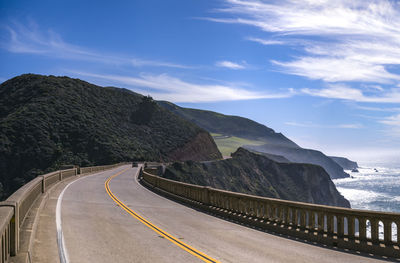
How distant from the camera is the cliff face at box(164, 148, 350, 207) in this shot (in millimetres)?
92869

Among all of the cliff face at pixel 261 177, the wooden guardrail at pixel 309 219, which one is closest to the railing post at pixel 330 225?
the wooden guardrail at pixel 309 219

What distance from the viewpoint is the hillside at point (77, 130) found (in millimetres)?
91019

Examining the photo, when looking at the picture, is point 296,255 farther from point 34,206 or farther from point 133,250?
point 34,206

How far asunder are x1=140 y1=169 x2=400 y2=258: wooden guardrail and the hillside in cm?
7005

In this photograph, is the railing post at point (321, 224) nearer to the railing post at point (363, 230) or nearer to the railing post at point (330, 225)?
the railing post at point (330, 225)

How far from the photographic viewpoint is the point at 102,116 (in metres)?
130

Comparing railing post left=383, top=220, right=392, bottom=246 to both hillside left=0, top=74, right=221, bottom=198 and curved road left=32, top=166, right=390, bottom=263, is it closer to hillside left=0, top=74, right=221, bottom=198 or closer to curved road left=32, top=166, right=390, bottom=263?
curved road left=32, top=166, right=390, bottom=263

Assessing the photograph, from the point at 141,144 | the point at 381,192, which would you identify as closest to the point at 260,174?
the point at 141,144

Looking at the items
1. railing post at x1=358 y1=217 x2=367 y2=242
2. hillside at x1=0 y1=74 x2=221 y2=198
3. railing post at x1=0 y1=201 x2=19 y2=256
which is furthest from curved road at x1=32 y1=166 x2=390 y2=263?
hillside at x1=0 y1=74 x2=221 y2=198

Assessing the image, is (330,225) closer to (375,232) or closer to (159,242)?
(375,232)

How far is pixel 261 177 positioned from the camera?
123 meters

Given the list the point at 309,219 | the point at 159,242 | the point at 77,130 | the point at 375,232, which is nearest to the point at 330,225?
the point at 309,219

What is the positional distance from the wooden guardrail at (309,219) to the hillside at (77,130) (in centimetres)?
7005

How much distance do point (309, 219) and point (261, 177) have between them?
11242 cm
